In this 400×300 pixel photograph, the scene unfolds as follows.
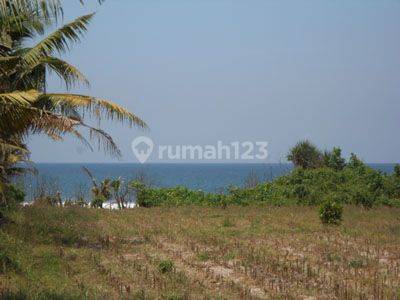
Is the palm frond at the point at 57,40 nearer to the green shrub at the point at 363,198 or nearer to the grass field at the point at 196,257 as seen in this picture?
the grass field at the point at 196,257

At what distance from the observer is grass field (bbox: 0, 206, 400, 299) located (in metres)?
8.09

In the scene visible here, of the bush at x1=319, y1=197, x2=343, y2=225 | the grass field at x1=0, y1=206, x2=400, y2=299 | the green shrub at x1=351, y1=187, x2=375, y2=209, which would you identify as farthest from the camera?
the green shrub at x1=351, y1=187, x2=375, y2=209

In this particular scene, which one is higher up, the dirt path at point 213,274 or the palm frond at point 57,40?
the palm frond at point 57,40

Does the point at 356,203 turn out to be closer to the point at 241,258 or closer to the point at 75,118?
the point at 241,258

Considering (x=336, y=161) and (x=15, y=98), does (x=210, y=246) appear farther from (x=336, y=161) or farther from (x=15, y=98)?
(x=336, y=161)

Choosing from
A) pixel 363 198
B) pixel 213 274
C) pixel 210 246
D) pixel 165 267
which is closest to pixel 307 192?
pixel 363 198

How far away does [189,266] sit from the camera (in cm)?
988

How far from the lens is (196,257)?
1059 cm

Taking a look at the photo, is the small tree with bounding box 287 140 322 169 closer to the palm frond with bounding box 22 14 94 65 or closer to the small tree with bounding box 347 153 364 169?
the small tree with bounding box 347 153 364 169

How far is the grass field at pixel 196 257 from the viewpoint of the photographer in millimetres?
8086

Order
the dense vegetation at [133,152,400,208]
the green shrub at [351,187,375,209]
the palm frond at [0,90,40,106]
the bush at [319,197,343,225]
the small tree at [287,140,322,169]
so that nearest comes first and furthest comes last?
the palm frond at [0,90,40,106]
the bush at [319,197,343,225]
the green shrub at [351,187,375,209]
the dense vegetation at [133,152,400,208]
the small tree at [287,140,322,169]

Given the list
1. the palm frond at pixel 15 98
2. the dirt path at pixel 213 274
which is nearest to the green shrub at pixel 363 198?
the dirt path at pixel 213 274

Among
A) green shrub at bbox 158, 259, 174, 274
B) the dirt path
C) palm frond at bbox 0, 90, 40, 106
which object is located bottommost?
the dirt path

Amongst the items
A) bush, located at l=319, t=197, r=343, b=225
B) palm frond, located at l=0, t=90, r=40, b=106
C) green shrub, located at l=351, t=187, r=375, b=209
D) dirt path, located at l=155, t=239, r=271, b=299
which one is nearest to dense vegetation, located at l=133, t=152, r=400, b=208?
green shrub, located at l=351, t=187, r=375, b=209
